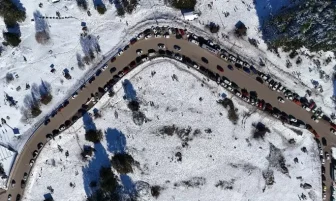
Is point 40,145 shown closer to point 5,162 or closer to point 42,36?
point 5,162

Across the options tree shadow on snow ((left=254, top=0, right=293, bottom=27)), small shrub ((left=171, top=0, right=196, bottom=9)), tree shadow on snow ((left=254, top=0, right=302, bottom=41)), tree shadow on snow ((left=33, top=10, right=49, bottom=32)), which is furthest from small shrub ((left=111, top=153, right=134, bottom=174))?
tree shadow on snow ((left=254, top=0, right=293, bottom=27))

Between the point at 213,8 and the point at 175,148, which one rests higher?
the point at 213,8

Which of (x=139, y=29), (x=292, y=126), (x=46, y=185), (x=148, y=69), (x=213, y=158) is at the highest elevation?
(x=139, y=29)

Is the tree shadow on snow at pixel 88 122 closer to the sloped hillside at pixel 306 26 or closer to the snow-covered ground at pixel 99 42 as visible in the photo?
the snow-covered ground at pixel 99 42

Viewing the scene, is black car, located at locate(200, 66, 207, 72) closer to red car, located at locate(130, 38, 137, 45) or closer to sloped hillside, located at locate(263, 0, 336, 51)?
sloped hillside, located at locate(263, 0, 336, 51)

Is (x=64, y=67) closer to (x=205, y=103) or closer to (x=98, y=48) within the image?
(x=98, y=48)

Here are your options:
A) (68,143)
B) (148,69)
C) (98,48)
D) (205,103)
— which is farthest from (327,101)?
(68,143)
